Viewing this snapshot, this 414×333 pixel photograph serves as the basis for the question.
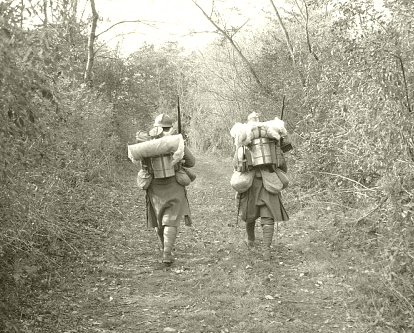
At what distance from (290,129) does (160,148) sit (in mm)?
6860

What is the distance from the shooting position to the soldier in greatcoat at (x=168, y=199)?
7.19 metres

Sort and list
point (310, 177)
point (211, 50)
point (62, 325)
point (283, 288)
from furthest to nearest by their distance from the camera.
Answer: point (211, 50) < point (310, 177) < point (283, 288) < point (62, 325)

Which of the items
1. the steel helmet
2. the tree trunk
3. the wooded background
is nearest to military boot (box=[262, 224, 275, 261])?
the wooded background

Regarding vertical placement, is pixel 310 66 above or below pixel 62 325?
above

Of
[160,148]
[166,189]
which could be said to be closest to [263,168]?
[166,189]

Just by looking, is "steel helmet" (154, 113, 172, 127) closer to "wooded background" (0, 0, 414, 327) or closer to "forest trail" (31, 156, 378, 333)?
"wooded background" (0, 0, 414, 327)

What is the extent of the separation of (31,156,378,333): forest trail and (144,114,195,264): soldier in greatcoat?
47 cm

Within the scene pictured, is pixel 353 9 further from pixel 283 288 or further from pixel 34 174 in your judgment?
pixel 34 174

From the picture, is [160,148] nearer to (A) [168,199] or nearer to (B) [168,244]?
(A) [168,199]

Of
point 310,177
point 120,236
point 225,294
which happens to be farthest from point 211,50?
point 225,294

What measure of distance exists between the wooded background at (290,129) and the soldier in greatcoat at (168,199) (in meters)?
1.19

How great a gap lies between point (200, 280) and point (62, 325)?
6.10 feet

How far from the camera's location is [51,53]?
3.66m

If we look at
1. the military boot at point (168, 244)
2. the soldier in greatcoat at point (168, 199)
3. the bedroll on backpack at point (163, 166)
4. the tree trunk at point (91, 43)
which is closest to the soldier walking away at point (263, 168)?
the soldier in greatcoat at point (168, 199)
